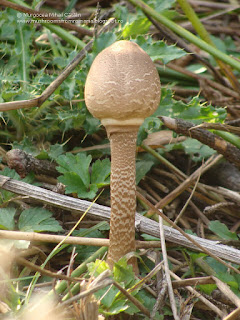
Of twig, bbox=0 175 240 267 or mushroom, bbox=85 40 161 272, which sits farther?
twig, bbox=0 175 240 267

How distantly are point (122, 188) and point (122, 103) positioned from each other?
1.17 feet

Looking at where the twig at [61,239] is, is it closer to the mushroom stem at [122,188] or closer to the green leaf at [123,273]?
the mushroom stem at [122,188]

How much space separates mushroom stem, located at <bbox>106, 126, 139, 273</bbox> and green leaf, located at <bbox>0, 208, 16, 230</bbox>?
46 cm

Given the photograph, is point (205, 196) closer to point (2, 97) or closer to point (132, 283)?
point (132, 283)

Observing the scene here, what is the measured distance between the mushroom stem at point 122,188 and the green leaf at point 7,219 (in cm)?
46

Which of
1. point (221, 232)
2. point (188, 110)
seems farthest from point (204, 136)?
point (221, 232)

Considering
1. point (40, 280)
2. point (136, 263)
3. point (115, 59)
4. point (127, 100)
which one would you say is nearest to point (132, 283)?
point (136, 263)

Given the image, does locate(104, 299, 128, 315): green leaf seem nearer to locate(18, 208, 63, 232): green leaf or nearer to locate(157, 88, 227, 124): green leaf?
locate(18, 208, 63, 232): green leaf

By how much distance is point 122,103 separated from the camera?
140 cm

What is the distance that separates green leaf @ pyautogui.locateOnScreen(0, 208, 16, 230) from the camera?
5.74 feet

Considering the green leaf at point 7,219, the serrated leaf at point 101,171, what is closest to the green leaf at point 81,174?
the serrated leaf at point 101,171

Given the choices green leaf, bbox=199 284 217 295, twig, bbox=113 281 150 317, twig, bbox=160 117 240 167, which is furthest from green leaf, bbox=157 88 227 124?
twig, bbox=113 281 150 317

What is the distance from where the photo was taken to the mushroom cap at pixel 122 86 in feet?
4.58

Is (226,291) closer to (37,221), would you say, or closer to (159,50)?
(37,221)
